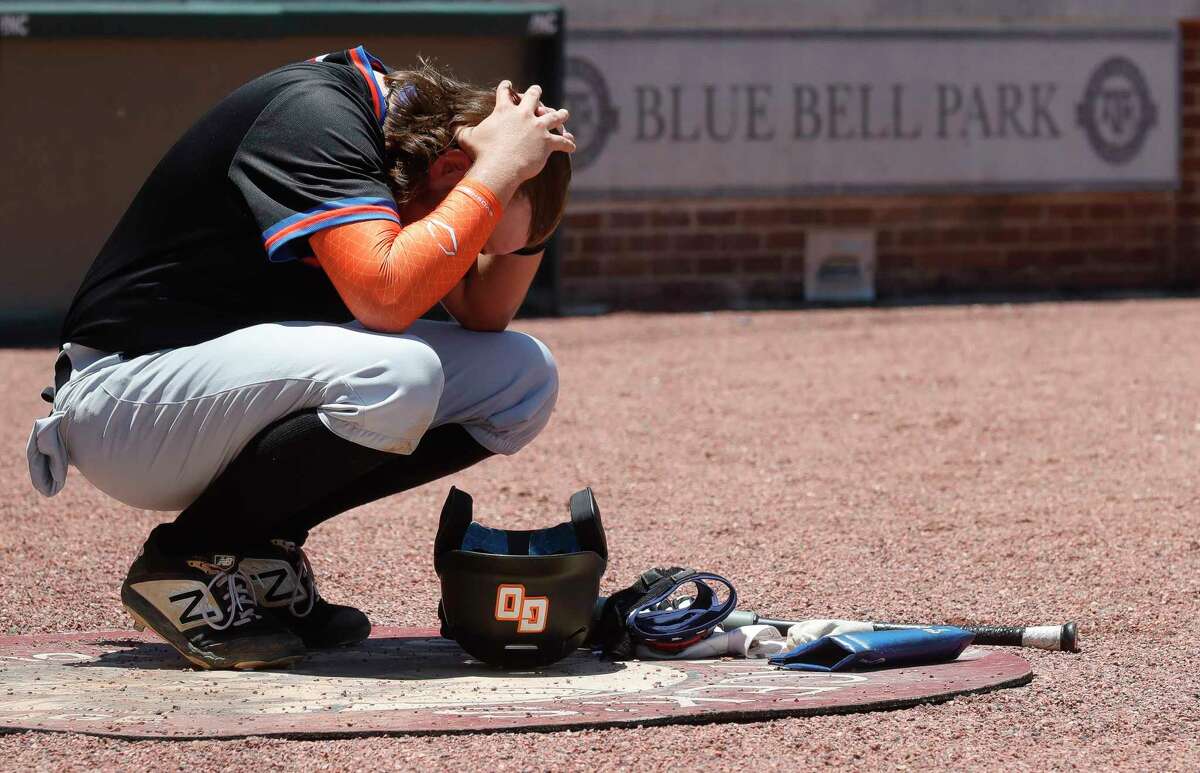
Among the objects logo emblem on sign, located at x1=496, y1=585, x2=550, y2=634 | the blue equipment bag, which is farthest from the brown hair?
the blue equipment bag

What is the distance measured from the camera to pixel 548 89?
11234mm

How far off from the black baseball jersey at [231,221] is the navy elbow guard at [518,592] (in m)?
0.53

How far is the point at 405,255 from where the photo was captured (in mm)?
2842

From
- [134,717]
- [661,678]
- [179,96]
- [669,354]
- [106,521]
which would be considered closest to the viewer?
[134,717]

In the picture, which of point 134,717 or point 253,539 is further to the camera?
point 253,539

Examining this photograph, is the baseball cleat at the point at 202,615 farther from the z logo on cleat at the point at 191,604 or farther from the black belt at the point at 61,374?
the black belt at the point at 61,374

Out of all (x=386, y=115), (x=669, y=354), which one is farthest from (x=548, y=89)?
(x=386, y=115)

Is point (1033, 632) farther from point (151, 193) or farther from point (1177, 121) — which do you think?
point (1177, 121)

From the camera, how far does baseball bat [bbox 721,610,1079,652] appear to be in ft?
10.6

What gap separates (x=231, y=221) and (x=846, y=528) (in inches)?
84.5

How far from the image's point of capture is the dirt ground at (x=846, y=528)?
2.60 m

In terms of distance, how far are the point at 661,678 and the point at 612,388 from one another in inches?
180

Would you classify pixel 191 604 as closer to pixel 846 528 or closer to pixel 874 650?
pixel 874 650

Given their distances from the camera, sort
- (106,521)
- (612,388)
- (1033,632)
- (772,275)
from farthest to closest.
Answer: (772,275) < (612,388) < (106,521) < (1033,632)
